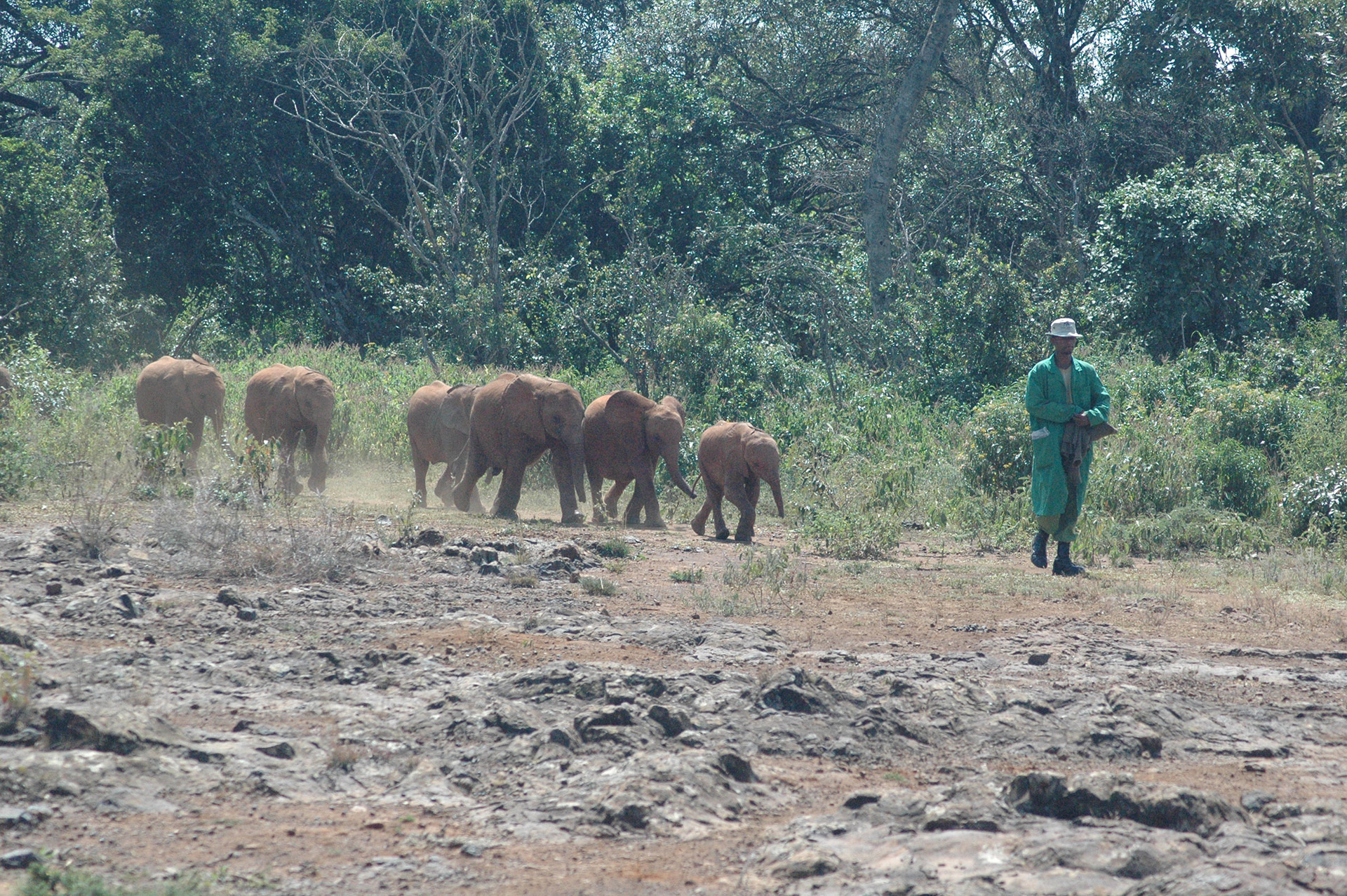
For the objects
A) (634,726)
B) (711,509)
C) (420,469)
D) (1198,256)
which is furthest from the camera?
(1198,256)

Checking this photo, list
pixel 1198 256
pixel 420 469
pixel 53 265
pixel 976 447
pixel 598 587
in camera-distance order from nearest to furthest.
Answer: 1. pixel 598 587
2. pixel 976 447
3. pixel 420 469
4. pixel 1198 256
5. pixel 53 265

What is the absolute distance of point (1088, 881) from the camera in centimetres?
371

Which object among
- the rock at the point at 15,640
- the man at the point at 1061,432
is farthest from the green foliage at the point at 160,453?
the man at the point at 1061,432

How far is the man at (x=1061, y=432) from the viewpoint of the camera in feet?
32.6

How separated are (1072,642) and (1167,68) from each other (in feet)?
62.3

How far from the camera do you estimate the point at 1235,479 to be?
12.7 m

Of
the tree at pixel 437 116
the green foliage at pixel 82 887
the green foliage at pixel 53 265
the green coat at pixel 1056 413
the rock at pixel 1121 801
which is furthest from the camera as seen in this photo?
the tree at pixel 437 116

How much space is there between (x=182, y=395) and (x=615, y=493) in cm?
478

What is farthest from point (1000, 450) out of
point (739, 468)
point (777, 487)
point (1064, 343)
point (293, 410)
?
point (293, 410)

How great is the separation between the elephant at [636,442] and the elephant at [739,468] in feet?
1.47

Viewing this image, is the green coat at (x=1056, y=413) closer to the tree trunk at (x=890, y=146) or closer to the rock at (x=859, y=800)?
the rock at (x=859, y=800)

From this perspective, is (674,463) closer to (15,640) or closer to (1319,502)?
(1319,502)

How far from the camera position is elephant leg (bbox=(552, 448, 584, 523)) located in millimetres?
12797

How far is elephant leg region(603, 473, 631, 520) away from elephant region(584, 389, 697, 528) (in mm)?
17
